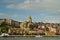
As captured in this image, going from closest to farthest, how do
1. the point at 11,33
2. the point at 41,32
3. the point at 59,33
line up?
the point at 11,33 < the point at 41,32 < the point at 59,33

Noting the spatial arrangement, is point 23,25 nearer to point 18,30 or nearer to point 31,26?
point 31,26

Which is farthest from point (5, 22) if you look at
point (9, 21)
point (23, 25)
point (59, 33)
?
point (59, 33)

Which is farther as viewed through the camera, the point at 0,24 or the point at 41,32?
the point at 0,24

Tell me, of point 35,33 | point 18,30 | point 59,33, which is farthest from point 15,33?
point 59,33

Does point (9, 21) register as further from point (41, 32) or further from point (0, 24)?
point (41, 32)

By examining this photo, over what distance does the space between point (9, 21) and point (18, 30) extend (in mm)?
33287

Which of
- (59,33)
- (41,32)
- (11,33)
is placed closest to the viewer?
(11,33)

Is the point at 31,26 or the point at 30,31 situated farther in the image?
the point at 31,26

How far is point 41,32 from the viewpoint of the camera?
575ft

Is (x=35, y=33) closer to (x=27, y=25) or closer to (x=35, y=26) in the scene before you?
(x=27, y=25)

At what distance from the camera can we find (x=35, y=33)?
551ft

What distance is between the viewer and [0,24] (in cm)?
19562

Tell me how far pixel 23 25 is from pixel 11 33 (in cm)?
2732

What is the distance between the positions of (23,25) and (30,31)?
18.1m
